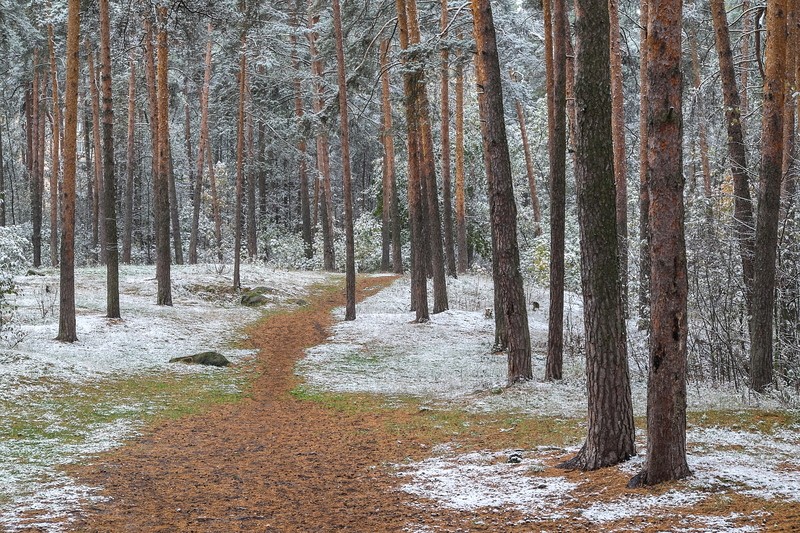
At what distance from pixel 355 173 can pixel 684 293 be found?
54404 mm

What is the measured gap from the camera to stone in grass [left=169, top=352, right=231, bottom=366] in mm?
14273

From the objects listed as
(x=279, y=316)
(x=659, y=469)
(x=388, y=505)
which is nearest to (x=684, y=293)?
(x=659, y=469)

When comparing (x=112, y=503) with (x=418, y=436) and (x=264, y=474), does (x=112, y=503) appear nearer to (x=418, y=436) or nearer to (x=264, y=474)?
(x=264, y=474)

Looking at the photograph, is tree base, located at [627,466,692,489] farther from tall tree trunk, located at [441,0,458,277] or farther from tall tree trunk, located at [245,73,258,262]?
A: tall tree trunk, located at [245,73,258,262]

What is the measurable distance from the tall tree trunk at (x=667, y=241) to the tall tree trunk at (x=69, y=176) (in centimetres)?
1174

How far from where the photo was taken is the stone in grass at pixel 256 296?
22.5 metres

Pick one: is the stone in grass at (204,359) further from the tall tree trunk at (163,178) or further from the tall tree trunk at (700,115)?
the tall tree trunk at (700,115)

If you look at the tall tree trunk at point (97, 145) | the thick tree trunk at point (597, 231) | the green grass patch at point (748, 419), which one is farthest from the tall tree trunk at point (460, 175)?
the thick tree trunk at point (597, 231)

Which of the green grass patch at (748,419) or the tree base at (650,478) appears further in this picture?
the green grass patch at (748,419)

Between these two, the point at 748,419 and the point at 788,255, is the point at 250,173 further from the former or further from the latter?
the point at 748,419

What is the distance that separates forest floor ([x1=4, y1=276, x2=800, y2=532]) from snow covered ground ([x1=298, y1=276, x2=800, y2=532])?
0.10 feet

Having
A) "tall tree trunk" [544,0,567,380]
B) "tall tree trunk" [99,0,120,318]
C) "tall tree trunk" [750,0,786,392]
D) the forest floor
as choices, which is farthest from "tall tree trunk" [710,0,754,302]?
"tall tree trunk" [99,0,120,318]

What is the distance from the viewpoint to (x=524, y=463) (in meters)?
7.04

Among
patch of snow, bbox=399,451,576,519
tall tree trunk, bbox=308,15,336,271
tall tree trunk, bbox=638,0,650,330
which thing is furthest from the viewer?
tall tree trunk, bbox=308,15,336,271
